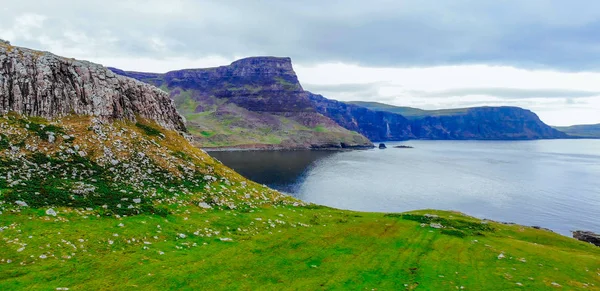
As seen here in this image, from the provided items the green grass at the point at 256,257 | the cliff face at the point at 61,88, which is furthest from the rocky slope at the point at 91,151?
the green grass at the point at 256,257

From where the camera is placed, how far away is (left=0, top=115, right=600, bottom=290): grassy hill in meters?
19.6

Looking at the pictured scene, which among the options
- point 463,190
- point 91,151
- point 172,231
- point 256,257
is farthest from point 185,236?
point 463,190

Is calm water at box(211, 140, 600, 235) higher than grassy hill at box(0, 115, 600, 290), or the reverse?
grassy hill at box(0, 115, 600, 290)

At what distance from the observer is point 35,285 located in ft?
53.2

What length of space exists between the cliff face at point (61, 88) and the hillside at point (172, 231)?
178 millimetres

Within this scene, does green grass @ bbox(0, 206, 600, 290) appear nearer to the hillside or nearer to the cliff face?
the hillside

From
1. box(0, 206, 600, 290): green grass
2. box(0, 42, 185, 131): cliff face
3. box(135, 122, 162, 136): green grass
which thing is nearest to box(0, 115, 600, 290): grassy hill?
box(0, 206, 600, 290): green grass

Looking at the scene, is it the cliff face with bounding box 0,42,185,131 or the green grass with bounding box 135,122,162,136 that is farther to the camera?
the green grass with bounding box 135,122,162,136

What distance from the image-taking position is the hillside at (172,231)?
1984 cm

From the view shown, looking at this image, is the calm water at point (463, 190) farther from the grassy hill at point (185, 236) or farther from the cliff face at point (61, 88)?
the cliff face at point (61, 88)

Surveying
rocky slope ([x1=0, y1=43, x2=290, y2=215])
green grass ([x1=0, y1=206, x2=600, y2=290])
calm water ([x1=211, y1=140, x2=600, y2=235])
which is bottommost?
calm water ([x1=211, y1=140, x2=600, y2=235])

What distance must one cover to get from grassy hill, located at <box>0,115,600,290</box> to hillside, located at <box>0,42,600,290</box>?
0.38 ft

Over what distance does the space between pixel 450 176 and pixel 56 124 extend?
156m

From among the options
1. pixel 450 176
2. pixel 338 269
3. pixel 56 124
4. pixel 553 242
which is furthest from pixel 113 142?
pixel 450 176
